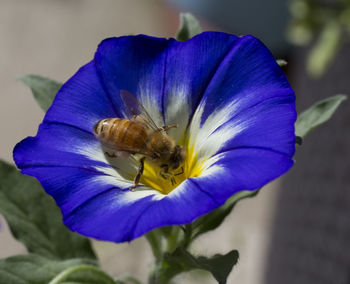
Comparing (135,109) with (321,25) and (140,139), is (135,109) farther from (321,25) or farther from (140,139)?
(321,25)

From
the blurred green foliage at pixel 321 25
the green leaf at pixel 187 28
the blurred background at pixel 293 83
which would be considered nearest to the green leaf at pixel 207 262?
the green leaf at pixel 187 28

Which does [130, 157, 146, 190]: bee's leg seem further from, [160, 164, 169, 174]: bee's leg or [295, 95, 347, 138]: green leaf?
[295, 95, 347, 138]: green leaf

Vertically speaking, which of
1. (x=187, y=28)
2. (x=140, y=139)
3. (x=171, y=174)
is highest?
(x=187, y=28)

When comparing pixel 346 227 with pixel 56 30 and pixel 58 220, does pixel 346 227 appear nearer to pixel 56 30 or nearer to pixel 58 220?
pixel 58 220

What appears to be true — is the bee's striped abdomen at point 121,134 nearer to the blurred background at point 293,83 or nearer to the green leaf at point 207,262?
the green leaf at point 207,262

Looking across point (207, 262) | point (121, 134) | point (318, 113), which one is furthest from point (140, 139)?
point (318, 113)

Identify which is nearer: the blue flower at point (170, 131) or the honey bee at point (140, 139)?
the blue flower at point (170, 131)

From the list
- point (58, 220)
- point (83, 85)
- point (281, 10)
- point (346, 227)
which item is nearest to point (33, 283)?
point (58, 220)

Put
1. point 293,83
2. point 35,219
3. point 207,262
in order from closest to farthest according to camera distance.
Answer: point 207,262 < point 35,219 < point 293,83
